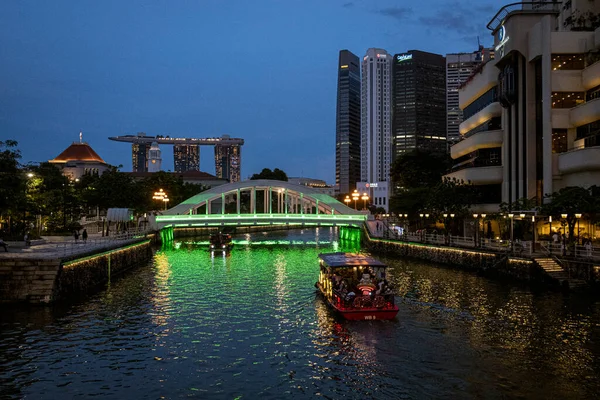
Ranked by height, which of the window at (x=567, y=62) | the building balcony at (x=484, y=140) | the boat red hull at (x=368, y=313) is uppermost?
the window at (x=567, y=62)

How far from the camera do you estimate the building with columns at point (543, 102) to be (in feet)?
177

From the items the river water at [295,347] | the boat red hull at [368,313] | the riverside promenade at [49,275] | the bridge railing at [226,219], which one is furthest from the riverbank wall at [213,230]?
the boat red hull at [368,313]

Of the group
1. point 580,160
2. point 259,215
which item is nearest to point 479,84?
point 580,160

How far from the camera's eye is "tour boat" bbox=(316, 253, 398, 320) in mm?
30688

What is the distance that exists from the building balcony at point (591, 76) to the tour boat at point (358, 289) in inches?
1354

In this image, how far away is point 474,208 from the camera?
72.7 meters

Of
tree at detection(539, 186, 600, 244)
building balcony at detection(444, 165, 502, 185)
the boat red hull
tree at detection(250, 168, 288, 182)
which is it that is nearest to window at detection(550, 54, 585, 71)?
building balcony at detection(444, 165, 502, 185)

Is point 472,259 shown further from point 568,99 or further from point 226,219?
point 226,219

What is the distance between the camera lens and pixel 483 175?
68.0m

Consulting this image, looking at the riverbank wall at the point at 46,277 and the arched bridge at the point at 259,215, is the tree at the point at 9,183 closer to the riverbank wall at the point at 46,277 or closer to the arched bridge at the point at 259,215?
the riverbank wall at the point at 46,277

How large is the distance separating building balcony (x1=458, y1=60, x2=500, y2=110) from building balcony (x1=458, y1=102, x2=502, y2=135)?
302cm

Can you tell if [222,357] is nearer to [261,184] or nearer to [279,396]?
[279,396]

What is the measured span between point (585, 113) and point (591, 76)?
413cm

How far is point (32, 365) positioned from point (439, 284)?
105ft
